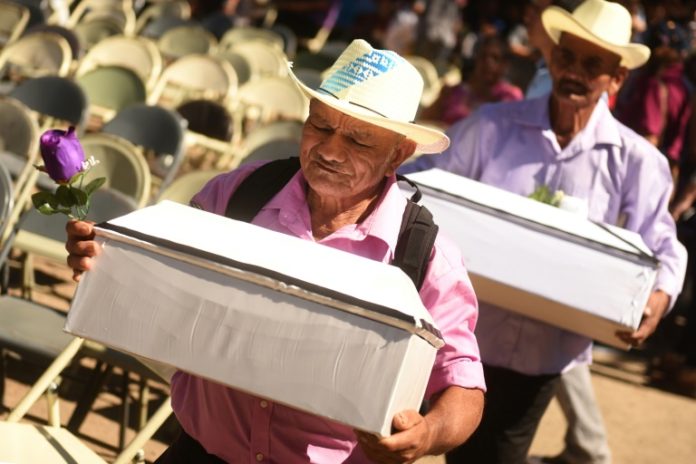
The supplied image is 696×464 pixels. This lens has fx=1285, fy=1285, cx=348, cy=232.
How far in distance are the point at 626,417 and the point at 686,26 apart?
10.4 ft

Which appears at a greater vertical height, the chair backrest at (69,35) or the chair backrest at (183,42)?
the chair backrest at (69,35)

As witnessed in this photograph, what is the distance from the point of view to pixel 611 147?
413 cm

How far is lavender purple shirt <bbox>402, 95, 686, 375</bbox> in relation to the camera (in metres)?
4.04

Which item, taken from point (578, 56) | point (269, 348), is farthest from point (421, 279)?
point (578, 56)

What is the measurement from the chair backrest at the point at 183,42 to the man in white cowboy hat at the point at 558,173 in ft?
27.1

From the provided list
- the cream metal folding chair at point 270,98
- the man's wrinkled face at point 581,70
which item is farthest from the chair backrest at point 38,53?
the man's wrinkled face at point 581,70

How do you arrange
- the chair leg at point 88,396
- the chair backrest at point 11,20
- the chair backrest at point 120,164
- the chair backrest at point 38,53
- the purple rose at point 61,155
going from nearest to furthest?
A: 1. the purple rose at point 61,155
2. the chair leg at point 88,396
3. the chair backrest at point 120,164
4. the chair backrest at point 38,53
5. the chair backrest at point 11,20

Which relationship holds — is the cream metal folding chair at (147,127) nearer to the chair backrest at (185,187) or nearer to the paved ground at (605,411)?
the paved ground at (605,411)

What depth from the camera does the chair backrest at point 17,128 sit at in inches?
258

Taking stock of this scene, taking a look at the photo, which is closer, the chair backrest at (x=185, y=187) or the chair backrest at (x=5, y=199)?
the chair backrest at (x=5, y=199)

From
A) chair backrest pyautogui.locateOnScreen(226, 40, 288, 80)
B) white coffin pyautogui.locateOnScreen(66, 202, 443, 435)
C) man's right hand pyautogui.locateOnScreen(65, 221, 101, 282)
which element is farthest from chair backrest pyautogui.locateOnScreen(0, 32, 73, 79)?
white coffin pyautogui.locateOnScreen(66, 202, 443, 435)

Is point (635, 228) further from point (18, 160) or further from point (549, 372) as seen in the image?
point (18, 160)

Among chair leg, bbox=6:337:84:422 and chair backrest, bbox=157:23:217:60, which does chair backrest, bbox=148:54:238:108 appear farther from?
chair leg, bbox=6:337:84:422

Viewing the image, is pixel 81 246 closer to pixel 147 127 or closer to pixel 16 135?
pixel 16 135
